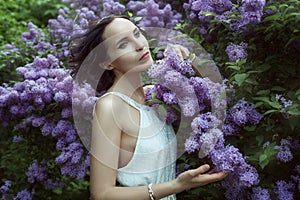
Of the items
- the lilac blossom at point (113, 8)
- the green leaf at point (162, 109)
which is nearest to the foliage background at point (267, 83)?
the green leaf at point (162, 109)

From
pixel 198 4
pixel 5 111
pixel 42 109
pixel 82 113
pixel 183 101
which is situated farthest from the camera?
pixel 5 111

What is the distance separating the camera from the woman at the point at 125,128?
2.49 metres

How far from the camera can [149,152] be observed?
2578 millimetres

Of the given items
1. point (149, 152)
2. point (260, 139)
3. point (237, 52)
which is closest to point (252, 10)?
point (237, 52)

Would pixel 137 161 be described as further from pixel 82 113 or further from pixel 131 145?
pixel 82 113

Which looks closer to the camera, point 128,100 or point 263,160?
point 263,160

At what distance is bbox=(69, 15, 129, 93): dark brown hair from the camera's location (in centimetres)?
268

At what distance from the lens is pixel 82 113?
3.45 m

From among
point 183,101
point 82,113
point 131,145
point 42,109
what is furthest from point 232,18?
A: point 42,109

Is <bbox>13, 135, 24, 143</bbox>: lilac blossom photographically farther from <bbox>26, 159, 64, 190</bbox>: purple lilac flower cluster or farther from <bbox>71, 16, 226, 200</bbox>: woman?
<bbox>71, 16, 226, 200</bbox>: woman

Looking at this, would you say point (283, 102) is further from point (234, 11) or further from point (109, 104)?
point (109, 104)

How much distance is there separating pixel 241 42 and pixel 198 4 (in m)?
0.38

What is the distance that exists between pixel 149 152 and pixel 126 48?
514 millimetres

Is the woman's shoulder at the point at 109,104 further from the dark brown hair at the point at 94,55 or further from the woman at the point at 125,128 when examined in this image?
the dark brown hair at the point at 94,55
